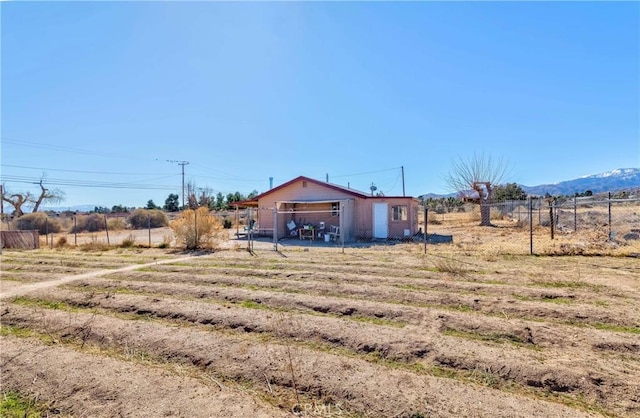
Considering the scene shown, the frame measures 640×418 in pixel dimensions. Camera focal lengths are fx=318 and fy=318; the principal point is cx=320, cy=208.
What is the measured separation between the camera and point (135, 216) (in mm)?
33938

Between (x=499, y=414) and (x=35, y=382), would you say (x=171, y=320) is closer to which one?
(x=35, y=382)

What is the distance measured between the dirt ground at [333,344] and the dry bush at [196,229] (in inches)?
242

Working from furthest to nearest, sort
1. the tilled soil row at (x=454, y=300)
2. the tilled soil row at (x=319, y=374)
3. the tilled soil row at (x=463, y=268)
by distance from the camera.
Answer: the tilled soil row at (x=463, y=268)
the tilled soil row at (x=454, y=300)
the tilled soil row at (x=319, y=374)

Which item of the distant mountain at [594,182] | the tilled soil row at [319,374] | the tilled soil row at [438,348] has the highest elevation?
the distant mountain at [594,182]

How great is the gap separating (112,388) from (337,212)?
16063mm

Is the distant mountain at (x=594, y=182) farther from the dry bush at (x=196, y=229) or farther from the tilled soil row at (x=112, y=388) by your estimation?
the tilled soil row at (x=112, y=388)

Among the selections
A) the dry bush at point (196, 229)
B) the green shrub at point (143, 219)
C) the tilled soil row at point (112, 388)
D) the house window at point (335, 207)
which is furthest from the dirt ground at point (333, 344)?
the green shrub at point (143, 219)

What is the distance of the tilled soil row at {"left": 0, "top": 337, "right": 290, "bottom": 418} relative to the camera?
299 centimetres

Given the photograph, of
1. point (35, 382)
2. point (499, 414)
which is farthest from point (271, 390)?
point (35, 382)

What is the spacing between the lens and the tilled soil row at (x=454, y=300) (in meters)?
4.85

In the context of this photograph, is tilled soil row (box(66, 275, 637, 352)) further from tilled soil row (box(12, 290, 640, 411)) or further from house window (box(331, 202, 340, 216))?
house window (box(331, 202, 340, 216))

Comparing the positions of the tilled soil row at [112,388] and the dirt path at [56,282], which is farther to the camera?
the dirt path at [56,282]

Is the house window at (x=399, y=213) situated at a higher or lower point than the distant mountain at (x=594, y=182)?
lower

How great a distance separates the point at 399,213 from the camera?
1875 cm
